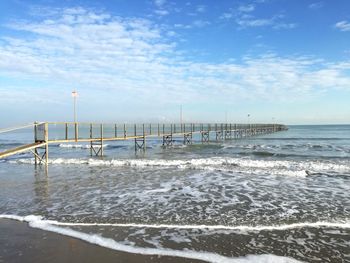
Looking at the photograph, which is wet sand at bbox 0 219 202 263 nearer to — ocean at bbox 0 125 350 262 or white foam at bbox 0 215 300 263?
white foam at bbox 0 215 300 263

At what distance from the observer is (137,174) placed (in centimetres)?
1451

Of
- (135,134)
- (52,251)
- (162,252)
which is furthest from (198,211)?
(135,134)

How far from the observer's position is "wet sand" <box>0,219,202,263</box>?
488cm

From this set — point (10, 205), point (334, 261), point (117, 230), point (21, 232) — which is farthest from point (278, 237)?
point (10, 205)

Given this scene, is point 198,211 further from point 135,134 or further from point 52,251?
point 135,134

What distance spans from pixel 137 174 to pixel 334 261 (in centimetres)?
1058

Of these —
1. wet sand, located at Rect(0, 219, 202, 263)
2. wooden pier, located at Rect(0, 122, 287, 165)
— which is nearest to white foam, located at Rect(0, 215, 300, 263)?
wet sand, located at Rect(0, 219, 202, 263)

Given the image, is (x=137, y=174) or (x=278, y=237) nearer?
(x=278, y=237)

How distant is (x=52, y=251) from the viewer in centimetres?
520

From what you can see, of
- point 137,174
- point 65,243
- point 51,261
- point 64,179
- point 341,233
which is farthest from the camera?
point 137,174

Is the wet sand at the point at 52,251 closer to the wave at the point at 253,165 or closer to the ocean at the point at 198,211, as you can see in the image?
the ocean at the point at 198,211

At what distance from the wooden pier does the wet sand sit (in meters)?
9.36

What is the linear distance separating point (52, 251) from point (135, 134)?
84.3ft

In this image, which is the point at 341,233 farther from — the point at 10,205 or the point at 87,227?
the point at 10,205
